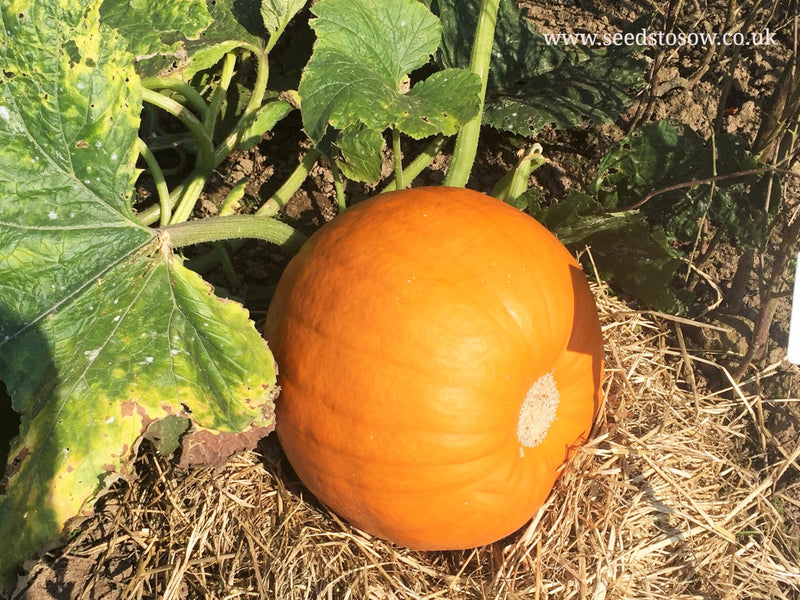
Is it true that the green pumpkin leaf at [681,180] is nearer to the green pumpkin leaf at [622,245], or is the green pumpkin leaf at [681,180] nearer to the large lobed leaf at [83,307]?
the green pumpkin leaf at [622,245]

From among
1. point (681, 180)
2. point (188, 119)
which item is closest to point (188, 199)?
point (188, 119)

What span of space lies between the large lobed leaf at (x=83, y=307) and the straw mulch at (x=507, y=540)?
0.38m

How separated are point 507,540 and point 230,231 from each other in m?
1.19

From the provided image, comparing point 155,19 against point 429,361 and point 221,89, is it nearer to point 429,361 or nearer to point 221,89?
point 221,89

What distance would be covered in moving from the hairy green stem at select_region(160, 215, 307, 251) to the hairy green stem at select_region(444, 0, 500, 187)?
56 centimetres

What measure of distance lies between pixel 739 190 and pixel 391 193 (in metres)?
1.17

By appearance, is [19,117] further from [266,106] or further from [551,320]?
[551,320]

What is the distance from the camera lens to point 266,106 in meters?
2.41

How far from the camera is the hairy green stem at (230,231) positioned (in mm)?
1992

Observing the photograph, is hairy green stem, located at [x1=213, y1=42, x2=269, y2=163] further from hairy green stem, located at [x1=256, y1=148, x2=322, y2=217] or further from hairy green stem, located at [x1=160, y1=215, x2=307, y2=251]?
hairy green stem, located at [x1=160, y1=215, x2=307, y2=251]

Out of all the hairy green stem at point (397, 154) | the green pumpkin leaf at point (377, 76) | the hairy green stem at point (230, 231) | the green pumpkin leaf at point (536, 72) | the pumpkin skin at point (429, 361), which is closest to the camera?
the pumpkin skin at point (429, 361)

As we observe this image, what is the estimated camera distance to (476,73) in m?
2.31

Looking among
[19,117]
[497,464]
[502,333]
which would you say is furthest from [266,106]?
[497,464]

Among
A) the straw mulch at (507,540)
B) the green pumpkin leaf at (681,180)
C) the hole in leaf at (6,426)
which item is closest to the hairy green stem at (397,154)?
the green pumpkin leaf at (681,180)
